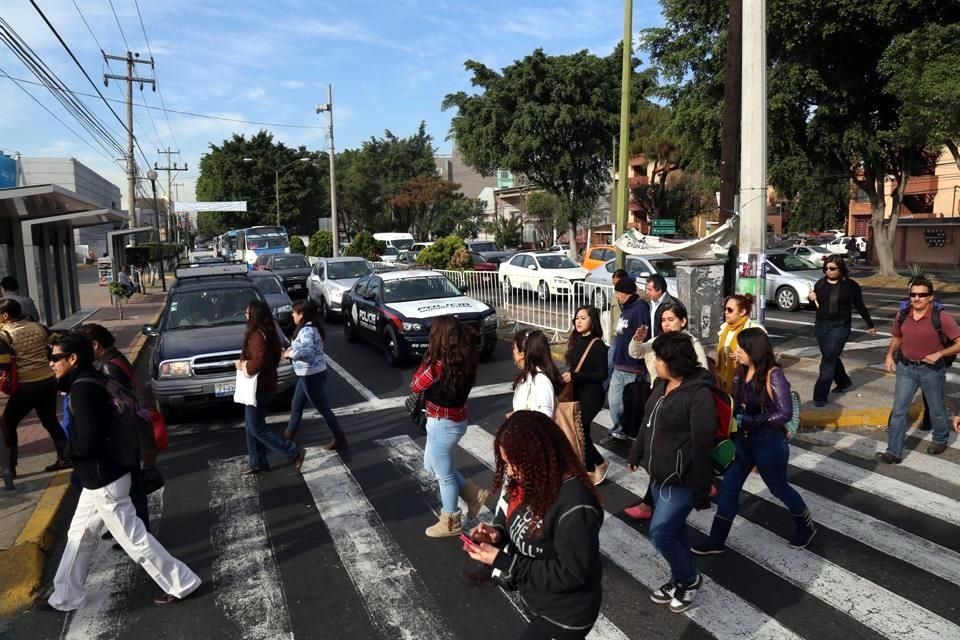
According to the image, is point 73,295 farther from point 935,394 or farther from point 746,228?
point 935,394

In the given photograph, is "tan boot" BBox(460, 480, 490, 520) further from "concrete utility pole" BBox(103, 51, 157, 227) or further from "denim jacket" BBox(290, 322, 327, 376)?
"concrete utility pole" BBox(103, 51, 157, 227)

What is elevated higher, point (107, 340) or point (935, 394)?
point (107, 340)

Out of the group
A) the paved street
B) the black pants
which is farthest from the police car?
the black pants

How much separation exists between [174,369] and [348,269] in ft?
35.3

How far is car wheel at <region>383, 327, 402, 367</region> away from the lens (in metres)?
11.6

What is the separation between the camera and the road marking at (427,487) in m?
3.86

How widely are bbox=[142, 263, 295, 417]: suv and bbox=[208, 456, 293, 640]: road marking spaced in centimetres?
186

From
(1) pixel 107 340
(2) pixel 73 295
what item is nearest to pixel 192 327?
(1) pixel 107 340

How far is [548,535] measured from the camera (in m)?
2.52

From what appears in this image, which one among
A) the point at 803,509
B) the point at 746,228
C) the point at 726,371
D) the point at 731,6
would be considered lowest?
the point at 803,509

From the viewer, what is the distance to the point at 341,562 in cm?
476

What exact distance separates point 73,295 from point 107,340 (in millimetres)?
15674

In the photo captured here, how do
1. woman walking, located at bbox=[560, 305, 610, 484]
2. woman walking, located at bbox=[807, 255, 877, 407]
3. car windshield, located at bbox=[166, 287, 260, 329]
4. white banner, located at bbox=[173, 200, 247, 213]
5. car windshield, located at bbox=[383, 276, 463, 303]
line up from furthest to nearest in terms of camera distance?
white banner, located at bbox=[173, 200, 247, 213] → car windshield, located at bbox=[383, 276, 463, 303] → car windshield, located at bbox=[166, 287, 260, 329] → woman walking, located at bbox=[807, 255, 877, 407] → woman walking, located at bbox=[560, 305, 610, 484]

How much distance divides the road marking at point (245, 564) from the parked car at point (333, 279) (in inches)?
440
